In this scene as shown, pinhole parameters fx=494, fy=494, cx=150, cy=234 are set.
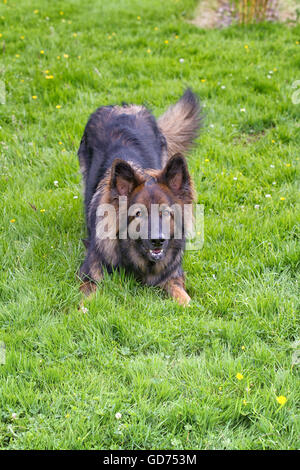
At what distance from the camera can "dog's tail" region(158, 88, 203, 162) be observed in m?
5.79

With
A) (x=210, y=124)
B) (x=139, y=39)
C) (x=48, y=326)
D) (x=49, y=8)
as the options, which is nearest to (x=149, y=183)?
(x=48, y=326)

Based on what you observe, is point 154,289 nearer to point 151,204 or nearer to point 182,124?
point 151,204

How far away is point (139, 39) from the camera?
8.85m

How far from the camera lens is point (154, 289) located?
424 centimetres

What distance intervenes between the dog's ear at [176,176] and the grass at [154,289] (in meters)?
0.80

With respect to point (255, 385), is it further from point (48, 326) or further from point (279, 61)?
point (279, 61)

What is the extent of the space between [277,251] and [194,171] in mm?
1728

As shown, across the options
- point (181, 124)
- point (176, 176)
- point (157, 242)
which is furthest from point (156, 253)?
point (181, 124)

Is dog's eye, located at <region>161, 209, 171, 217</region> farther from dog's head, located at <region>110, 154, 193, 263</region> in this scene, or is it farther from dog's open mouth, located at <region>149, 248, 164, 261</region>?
dog's open mouth, located at <region>149, 248, 164, 261</region>

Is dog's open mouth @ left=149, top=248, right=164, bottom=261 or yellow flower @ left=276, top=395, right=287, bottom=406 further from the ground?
dog's open mouth @ left=149, top=248, right=164, bottom=261

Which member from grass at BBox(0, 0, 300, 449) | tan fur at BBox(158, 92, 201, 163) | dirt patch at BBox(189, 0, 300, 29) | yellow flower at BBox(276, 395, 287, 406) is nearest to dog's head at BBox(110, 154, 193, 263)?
grass at BBox(0, 0, 300, 449)

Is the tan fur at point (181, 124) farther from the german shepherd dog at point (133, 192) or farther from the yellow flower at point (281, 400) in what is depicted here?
the yellow flower at point (281, 400)

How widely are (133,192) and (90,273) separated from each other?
2.71ft

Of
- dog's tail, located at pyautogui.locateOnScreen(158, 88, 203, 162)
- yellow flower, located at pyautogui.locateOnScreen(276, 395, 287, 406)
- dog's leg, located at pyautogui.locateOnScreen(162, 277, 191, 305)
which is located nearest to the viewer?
yellow flower, located at pyautogui.locateOnScreen(276, 395, 287, 406)
